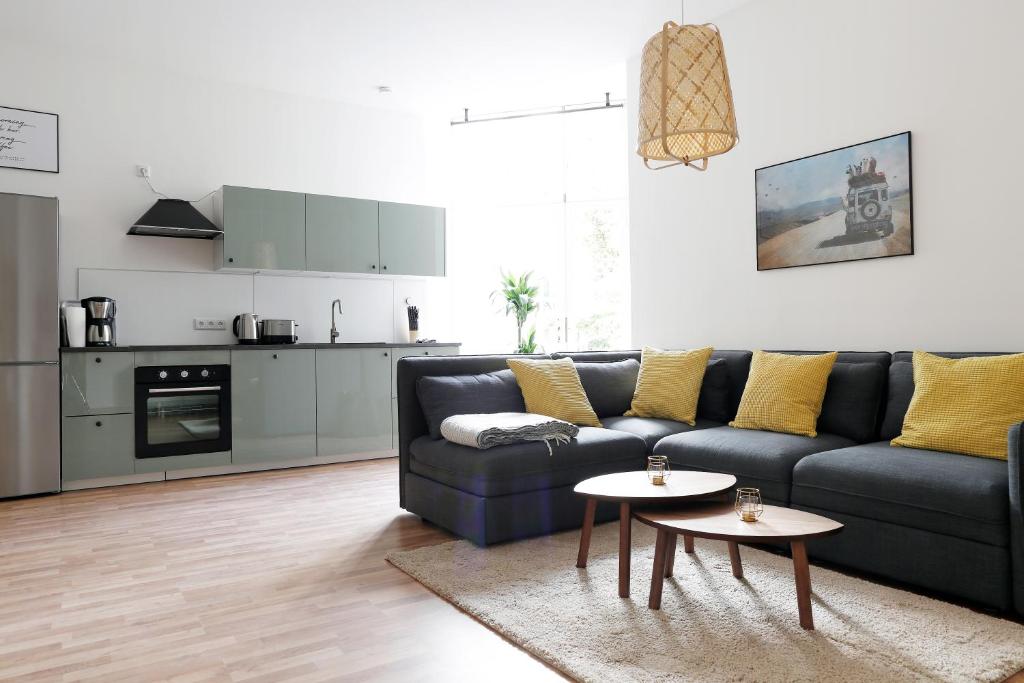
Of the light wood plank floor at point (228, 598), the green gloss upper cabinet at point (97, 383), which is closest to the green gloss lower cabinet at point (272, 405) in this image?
the green gloss upper cabinet at point (97, 383)

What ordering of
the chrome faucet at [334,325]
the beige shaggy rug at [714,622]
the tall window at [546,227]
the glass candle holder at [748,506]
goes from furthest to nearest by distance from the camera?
the tall window at [546,227] → the chrome faucet at [334,325] → the glass candle holder at [748,506] → the beige shaggy rug at [714,622]

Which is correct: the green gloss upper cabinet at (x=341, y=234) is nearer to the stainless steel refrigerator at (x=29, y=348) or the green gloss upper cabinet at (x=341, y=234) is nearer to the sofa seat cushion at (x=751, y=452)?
the stainless steel refrigerator at (x=29, y=348)

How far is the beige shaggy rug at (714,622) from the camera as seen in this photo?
6.43ft

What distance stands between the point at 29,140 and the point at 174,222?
1.06m

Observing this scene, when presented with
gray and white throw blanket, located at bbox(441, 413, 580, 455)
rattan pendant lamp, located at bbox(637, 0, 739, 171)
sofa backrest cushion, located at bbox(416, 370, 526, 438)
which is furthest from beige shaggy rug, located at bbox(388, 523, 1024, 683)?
rattan pendant lamp, located at bbox(637, 0, 739, 171)

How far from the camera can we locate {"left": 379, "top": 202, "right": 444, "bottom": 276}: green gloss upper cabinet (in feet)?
19.3

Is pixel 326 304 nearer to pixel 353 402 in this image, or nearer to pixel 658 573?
pixel 353 402

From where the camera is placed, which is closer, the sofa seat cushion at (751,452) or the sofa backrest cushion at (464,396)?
the sofa seat cushion at (751,452)

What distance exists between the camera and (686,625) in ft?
7.39

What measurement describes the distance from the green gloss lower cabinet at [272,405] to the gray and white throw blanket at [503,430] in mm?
2179

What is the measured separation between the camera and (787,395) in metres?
3.47

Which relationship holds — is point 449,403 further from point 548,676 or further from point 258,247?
point 258,247

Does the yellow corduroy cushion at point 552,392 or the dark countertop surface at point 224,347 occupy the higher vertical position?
the dark countertop surface at point 224,347

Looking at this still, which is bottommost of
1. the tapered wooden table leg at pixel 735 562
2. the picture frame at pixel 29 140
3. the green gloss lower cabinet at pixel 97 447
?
the tapered wooden table leg at pixel 735 562
